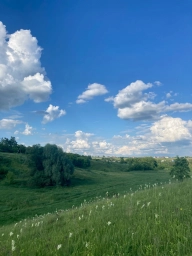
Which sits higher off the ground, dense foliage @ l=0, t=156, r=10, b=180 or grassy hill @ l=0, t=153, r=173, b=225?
dense foliage @ l=0, t=156, r=10, b=180

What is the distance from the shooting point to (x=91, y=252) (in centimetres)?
407

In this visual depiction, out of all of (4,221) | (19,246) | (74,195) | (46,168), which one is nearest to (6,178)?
(46,168)

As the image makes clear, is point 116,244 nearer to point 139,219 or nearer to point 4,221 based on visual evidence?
point 139,219

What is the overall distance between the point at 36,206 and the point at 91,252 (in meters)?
38.1

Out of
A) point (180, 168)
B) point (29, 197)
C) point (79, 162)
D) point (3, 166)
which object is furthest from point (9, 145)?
point (180, 168)

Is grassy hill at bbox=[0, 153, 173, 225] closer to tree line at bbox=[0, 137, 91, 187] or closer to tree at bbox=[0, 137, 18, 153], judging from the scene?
tree line at bbox=[0, 137, 91, 187]

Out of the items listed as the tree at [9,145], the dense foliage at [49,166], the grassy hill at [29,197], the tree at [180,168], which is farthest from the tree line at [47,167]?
the tree at [180,168]

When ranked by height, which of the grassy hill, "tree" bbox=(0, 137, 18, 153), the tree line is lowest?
the grassy hill

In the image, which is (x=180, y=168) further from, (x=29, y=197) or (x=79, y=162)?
(x=79, y=162)

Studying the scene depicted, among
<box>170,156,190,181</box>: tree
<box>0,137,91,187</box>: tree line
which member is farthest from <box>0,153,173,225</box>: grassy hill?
<box>170,156,190,181</box>: tree

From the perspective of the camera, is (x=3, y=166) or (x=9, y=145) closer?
(x=3, y=166)

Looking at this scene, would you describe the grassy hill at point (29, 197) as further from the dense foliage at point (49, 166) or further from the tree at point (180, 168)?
the tree at point (180, 168)

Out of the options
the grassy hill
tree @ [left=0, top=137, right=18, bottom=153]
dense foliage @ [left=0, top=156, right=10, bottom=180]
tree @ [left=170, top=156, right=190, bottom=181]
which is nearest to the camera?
tree @ [left=170, top=156, right=190, bottom=181]

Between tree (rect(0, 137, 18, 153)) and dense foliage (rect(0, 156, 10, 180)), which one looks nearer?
dense foliage (rect(0, 156, 10, 180))
